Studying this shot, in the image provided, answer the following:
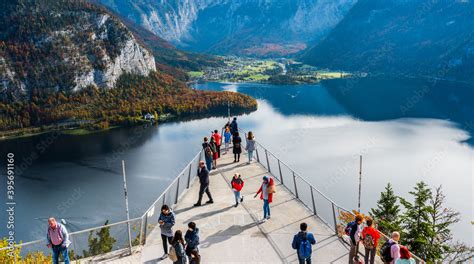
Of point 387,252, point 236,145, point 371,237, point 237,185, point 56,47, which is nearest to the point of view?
point 387,252

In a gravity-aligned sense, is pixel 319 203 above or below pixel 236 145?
below

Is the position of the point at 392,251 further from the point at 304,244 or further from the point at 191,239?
the point at 191,239

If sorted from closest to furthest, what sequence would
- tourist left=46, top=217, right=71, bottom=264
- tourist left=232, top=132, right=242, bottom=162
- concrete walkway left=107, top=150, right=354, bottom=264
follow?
tourist left=46, top=217, right=71, bottom=264
concrete walkway left=107, top=150, right=354, bottom=264
tourist left=232, top=132, right=242, bottom=162

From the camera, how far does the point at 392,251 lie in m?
11.3

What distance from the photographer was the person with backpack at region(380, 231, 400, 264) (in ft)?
36.7

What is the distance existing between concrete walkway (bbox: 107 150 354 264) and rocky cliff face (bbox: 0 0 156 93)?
118750 millimetres

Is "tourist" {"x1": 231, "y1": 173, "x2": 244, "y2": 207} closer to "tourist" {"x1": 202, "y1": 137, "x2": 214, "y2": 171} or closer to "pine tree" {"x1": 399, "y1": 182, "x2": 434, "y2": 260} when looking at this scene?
"tourist" {"x1": 202, "y1": 137, "x2": 214, "y2": 171}

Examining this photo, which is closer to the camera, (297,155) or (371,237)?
(371,237)

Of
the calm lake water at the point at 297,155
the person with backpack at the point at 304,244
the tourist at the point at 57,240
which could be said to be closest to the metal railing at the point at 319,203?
the person with backpack at the point at 304,244

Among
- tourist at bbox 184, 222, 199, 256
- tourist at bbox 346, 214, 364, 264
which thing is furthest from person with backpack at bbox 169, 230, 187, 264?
tourist at bbox 346, 214, 364, 264

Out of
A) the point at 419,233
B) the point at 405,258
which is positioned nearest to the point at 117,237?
the point at 405,258

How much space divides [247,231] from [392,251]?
6.14m

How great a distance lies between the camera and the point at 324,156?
6444 cm

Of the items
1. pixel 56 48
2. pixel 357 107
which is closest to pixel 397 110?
pixel 357 107
